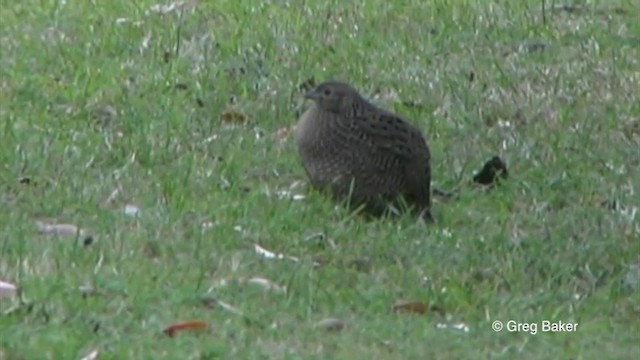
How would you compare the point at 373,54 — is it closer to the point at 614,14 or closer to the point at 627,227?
the point at 614,14

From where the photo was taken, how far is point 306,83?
10.8 meters

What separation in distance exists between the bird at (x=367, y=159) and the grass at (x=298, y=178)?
0.14 m

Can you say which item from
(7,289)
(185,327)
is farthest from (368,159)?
(7,289)

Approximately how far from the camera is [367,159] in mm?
8977

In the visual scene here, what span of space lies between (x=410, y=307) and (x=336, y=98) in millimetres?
1955

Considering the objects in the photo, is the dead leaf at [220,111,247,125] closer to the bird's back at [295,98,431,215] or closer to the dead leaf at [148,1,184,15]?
the bird's back at [295,98,431,215]

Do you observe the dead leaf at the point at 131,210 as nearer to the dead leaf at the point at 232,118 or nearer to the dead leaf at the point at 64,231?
the dead leaf at the point at 64,231

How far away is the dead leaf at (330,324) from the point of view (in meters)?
7.02

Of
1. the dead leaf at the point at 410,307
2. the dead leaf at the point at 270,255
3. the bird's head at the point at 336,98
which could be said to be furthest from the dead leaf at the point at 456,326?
the bird's head at the point at 336,98

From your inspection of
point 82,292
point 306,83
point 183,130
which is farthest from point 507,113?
point 82,292

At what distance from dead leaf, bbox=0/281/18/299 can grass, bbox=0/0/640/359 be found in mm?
48

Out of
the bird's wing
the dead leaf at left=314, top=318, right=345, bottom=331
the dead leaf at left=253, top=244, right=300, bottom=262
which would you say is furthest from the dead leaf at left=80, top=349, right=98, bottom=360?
the bird's wing

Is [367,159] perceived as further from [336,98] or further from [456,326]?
[456,326]

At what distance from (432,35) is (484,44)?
1.11ft
